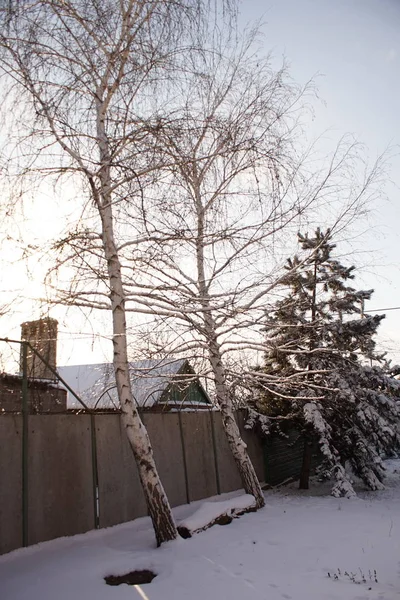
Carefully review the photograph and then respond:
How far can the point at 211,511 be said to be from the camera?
721cm

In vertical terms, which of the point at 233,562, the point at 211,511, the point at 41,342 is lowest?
the point at 233,562

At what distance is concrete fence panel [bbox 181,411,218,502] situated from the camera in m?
9.93

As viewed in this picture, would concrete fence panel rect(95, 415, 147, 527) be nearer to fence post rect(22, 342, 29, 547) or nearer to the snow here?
the snow

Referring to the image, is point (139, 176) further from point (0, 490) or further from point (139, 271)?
point (0, 490)

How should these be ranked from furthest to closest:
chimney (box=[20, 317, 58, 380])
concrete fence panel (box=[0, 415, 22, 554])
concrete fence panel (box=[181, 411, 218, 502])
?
1. concrete fence panel (box=[181, 411, 218, 502])
2. chimney (box=[20, 317, 58, 380])
3. concrete fence panel (box=[0, 415, 22, 554])

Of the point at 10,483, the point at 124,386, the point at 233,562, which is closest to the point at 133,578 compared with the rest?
the point at 233,562

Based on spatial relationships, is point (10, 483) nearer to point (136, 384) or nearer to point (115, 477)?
point (115, 477)

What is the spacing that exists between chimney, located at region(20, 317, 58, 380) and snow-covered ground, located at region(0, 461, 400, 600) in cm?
230

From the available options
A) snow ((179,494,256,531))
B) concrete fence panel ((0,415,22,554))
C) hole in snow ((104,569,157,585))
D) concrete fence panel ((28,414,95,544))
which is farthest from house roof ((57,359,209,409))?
hole in snow ((104,569,157,585))

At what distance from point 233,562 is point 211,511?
6.40ft

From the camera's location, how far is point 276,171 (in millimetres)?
6445

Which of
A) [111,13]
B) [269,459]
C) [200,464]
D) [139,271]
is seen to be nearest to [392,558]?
[139,271]

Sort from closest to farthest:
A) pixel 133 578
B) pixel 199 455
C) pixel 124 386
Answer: pixel 133 578 < pixel 124 386 < pixel 199 455

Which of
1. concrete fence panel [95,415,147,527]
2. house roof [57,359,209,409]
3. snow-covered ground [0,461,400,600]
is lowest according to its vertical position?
snow-covered ground [0,461,400,600]
